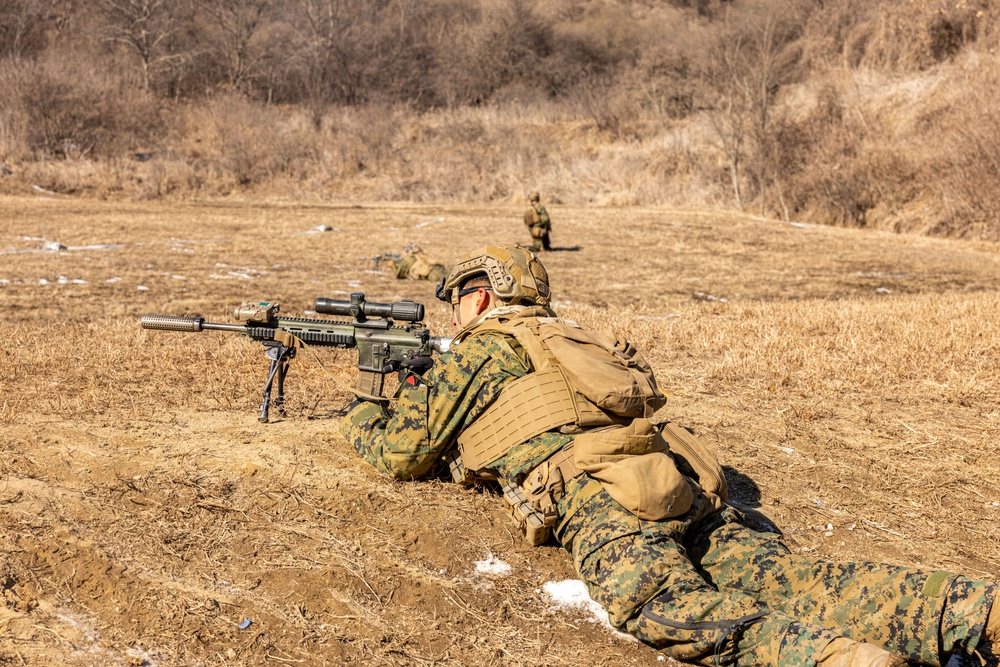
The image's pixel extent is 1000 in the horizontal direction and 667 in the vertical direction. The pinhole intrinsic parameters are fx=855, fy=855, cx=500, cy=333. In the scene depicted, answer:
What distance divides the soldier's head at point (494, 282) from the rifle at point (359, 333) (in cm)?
30

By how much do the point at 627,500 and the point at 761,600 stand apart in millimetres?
630

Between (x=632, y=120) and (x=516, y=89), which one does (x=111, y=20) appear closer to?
(x=516, y=89)

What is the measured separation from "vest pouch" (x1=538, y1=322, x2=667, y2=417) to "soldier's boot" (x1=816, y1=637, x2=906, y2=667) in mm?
1286

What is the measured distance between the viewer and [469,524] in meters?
4.27

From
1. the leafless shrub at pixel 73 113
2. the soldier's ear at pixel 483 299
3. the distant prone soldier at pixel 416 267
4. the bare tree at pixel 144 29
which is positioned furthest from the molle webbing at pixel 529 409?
the bare tree at pixel 144 29

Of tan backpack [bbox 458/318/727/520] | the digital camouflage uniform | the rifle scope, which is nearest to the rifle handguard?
the rifle scope

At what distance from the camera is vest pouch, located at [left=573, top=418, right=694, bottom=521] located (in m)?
3.45

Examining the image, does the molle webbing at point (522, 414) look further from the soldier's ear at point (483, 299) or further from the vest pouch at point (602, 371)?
the soldier's ear at point (483, 299)

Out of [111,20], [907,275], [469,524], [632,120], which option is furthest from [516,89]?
[469,524]

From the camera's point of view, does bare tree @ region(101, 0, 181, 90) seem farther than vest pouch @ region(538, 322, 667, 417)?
Yes

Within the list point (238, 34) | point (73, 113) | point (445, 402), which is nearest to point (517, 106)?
point (238, 34)

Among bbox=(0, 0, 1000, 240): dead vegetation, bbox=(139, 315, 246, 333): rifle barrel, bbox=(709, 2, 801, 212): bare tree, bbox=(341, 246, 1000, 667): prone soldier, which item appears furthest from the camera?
bbox=(709, 2, 801, 212): bare tree

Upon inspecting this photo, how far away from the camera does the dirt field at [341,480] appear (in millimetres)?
3383

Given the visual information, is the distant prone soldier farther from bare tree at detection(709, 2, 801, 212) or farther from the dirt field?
bare tree at detection(709, 2, 801, 212)
